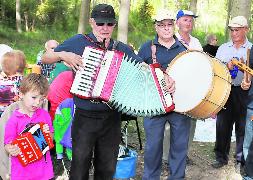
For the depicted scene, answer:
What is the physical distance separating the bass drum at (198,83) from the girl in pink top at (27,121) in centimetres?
140

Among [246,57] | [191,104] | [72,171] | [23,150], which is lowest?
[72,171]

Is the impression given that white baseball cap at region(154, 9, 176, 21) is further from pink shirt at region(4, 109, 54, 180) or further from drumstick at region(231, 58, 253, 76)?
pink shirt at region(4, 109, 54, 180)

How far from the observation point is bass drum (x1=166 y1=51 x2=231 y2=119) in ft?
13.0

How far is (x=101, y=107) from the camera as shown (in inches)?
135

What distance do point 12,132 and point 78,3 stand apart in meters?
30.8

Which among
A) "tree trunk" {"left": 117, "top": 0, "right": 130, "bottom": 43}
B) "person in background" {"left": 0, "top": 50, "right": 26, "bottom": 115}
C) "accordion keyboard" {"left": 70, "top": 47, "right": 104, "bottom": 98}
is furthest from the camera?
"tree trunk" {"left": 117, "top": 0, "right": 130, "bottom": 43}

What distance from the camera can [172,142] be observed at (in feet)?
14.3

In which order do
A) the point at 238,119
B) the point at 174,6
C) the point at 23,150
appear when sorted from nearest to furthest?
1. the point at 23,150
2. the point at 238,119
3. the point at 174,6

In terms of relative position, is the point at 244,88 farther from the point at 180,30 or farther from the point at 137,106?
the point at 137,106

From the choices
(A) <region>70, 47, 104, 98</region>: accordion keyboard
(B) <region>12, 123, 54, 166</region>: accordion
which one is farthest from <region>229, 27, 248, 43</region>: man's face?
(B) <region>12, 123, 54, 166</region>: accordion

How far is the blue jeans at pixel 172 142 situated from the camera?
14.0 feet

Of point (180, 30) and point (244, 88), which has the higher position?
point (180, 30)

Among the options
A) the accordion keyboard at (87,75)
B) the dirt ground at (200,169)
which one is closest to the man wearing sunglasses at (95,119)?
the accordion keyboard at (87,75)

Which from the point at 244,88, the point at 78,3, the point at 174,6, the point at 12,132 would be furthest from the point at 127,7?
the point at 174,6
